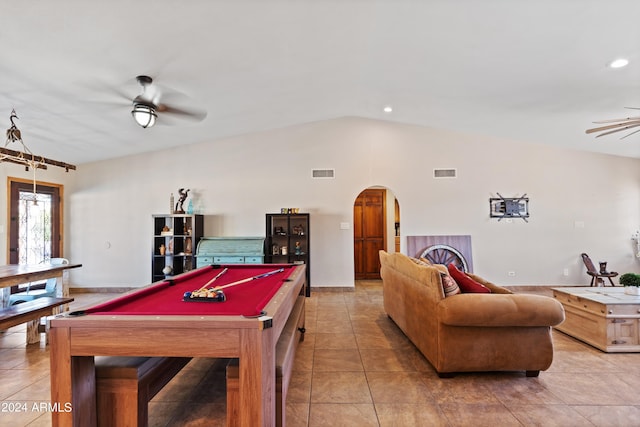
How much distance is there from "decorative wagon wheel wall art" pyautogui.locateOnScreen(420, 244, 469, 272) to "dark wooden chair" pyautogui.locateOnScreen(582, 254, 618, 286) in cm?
213

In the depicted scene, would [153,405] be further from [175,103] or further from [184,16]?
[184,16]

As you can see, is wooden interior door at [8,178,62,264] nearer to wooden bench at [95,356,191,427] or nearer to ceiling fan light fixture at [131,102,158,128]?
ceiling fan light fixture at [131,102,158,128]

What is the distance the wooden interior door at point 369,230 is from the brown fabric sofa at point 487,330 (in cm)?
474

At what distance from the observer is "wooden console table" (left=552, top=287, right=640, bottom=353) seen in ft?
9.84

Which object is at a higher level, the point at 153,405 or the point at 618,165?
the point at 618,165

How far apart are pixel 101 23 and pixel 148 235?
4481 millimetres

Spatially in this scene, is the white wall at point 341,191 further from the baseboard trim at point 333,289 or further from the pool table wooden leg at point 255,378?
the pool table wooden leg at point 255,378

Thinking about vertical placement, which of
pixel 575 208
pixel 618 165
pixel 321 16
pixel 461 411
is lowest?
pixel 461 411

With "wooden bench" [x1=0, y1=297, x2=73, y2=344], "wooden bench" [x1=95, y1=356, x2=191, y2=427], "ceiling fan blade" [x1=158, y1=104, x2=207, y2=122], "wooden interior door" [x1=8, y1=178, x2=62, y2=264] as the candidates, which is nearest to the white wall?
"wooden interior door" [x1=8, y1=178, x2=62, y2=264]

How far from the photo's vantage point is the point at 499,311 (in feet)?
7.78

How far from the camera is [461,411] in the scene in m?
2.11

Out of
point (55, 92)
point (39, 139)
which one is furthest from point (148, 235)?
point (55, 92)

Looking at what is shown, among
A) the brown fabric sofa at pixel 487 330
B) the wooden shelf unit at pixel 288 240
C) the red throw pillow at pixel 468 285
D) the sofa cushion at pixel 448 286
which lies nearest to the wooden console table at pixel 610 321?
the brown fabric sofa at pixel 487 330

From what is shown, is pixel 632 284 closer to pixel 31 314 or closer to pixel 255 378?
pixel 255 378
